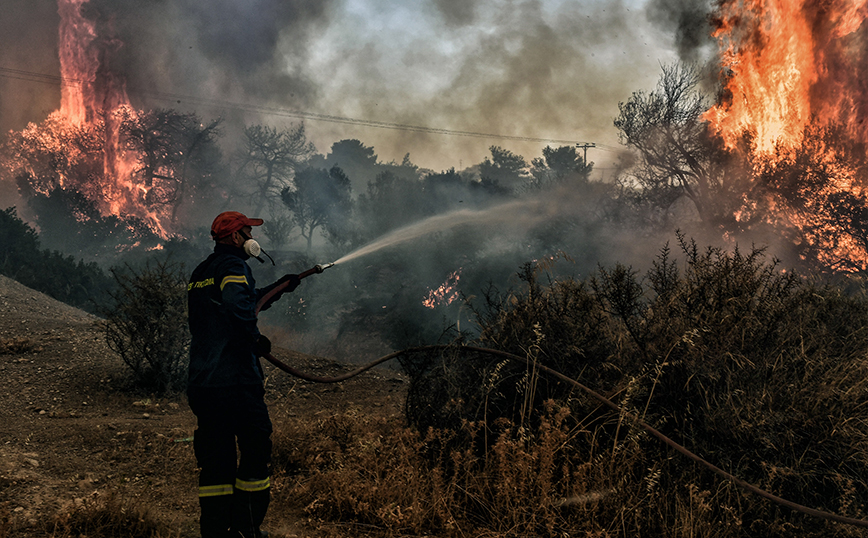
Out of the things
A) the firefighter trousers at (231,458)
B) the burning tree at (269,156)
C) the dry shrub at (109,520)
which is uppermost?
the burning tree at (269,156)

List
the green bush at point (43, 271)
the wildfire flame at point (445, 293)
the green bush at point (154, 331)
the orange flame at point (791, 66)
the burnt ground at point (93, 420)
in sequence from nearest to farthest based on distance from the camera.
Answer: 1. the burnt ground at point (93, 420)
2. the green bush at point (154, 331)
3. the orange flame at point (791, 66)
4. the green bush at point (43, 271)
5. the wildfire flame at point (445, 293)

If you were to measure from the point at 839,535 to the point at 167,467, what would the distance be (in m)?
5.39

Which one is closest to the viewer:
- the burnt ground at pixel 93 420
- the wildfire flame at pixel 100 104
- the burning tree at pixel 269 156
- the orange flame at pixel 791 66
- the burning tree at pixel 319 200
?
the burnt ground at pixel 93 420

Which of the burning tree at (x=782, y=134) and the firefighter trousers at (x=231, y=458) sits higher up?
the burning tree at (x=782, y=134)

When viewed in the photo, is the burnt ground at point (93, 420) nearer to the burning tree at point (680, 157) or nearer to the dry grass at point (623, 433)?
the dry grass at point (623, 433)

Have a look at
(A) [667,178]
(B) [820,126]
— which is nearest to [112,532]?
(B) [820,126]

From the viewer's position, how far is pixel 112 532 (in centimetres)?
325

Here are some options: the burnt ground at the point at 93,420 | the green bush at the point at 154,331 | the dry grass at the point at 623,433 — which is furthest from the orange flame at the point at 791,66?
the green bush at the point at 154,331

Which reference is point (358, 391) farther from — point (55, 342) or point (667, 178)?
point (667, 178)

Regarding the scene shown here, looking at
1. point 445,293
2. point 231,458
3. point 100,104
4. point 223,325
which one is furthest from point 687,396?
point 100,104

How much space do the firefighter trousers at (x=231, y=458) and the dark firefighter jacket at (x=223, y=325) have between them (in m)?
0.09

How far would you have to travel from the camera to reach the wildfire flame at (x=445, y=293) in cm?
2086

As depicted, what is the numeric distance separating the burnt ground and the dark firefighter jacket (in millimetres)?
975

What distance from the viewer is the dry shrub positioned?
3236 millimetres
